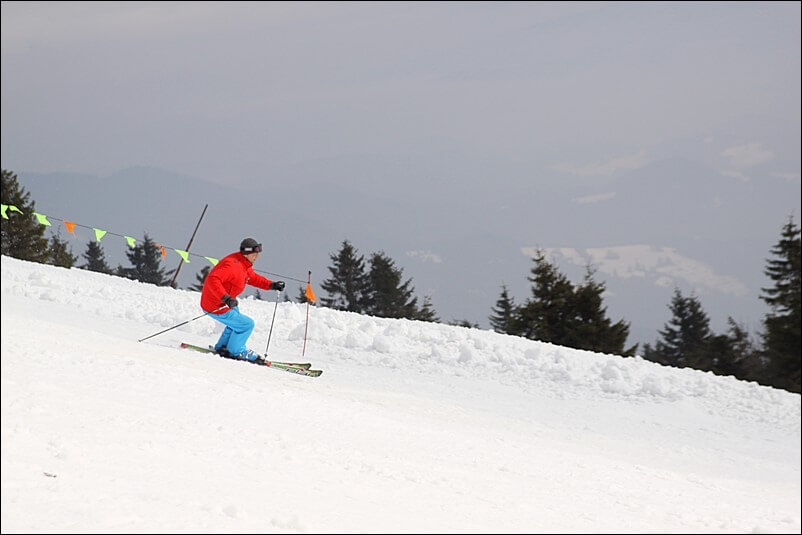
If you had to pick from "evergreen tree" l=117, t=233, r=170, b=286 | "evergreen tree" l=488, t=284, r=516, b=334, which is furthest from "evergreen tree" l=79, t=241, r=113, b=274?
"evergreen tree" l=488, t=284, r=516, b=334

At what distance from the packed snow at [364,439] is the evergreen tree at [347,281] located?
4332cm

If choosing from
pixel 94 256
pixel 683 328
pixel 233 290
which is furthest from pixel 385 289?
pixel 233 290

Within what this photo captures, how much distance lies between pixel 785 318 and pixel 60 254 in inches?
2039

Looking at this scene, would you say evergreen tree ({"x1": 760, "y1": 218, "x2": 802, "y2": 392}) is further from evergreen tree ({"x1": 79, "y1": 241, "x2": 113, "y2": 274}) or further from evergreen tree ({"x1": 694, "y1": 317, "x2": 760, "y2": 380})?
evergreen tree ({"x1": 79, "y1": 241, "x2": 113, "y2": 274})

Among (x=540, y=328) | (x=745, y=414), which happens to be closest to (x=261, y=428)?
(x=745, y=414)

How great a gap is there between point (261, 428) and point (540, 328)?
39.2 metres

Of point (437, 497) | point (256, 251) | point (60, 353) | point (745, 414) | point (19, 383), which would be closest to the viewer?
point (437, 497)

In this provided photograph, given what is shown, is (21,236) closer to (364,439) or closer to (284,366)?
(284,366)

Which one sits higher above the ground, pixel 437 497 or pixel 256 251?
pixel 256 251

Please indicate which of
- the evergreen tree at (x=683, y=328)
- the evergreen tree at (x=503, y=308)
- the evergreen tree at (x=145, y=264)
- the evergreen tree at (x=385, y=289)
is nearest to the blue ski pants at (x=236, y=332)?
the evergreen tree at (x=385, y=289)

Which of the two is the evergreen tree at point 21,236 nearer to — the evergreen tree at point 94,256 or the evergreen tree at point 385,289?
the evergreen tree at point 385,289

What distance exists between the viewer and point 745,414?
51.5 feet

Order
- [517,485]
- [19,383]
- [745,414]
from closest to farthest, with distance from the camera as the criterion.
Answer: [19,383] → [517,485] → [745,414]

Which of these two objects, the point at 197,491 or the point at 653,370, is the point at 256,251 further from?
the point at 653,370
